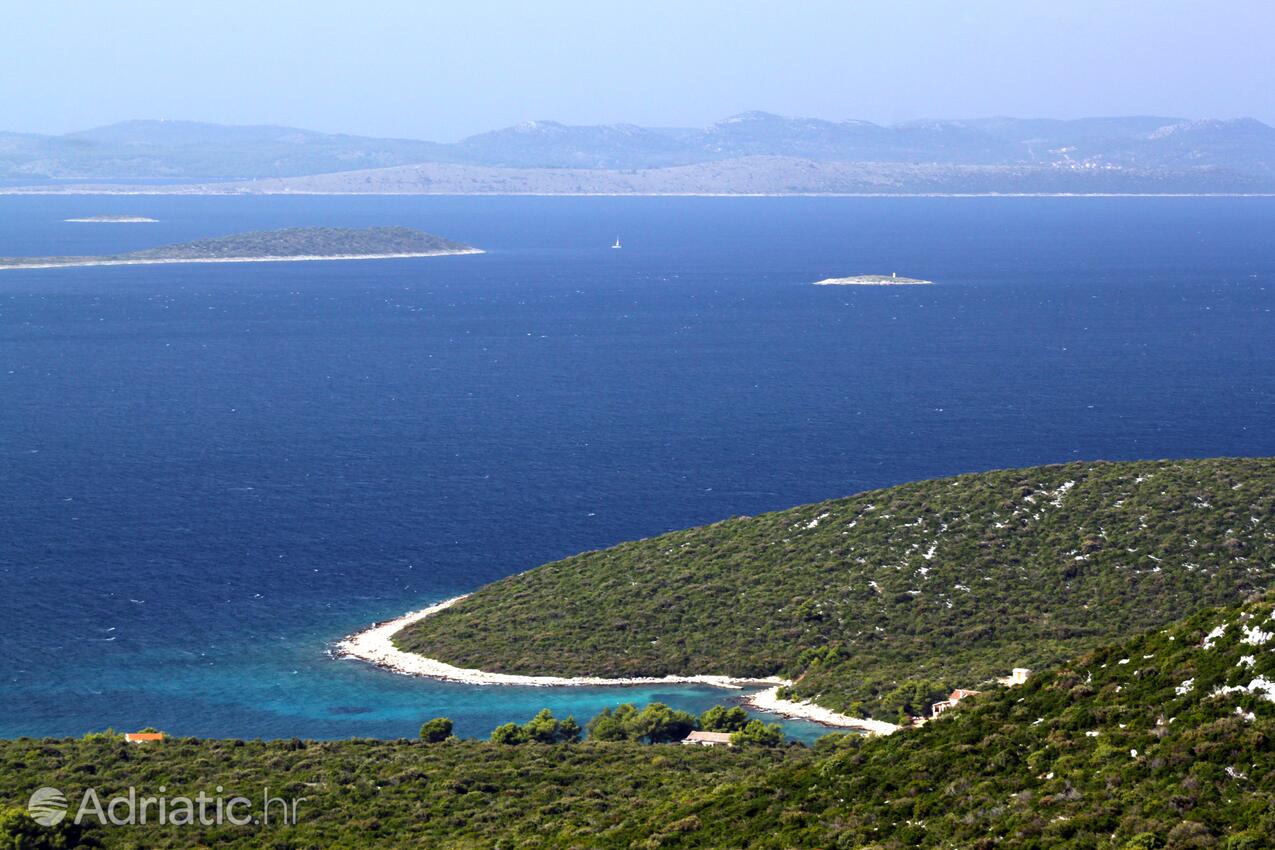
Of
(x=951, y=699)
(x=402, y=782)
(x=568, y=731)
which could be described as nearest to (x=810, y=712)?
(x=951, y=699)

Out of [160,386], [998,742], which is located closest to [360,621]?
[998,742]

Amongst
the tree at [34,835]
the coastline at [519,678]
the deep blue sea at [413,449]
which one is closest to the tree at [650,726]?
the deep blue sea at [413,449]

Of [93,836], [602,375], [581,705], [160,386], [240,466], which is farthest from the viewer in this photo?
[602,375]

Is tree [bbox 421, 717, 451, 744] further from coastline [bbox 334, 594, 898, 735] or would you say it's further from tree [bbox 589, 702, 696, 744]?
coastline [bbox 334, 594, 898, 735]

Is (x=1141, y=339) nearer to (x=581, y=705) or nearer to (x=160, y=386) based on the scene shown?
(x=160, y=386)

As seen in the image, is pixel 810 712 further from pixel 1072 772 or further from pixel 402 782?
pixel 1072 772

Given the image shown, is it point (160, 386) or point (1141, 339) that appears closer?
point (160, 386)
